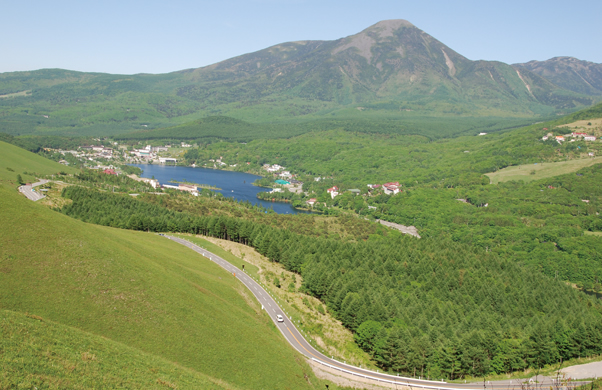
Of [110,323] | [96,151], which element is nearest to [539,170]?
[110,323]

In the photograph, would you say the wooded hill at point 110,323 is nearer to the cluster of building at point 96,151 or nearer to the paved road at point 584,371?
the paved road at point 584,371

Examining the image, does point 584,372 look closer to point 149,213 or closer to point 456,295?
point 456,295

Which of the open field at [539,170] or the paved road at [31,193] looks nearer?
the paved road at [31,193]

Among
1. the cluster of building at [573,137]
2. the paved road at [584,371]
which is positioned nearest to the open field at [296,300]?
the paved road at [584,371]

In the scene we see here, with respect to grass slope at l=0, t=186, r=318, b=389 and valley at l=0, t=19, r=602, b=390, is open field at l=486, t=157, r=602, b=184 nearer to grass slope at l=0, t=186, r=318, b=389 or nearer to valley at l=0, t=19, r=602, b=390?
valley at l=0, t=19, r=602, b=390

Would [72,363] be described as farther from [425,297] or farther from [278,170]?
[278,170]

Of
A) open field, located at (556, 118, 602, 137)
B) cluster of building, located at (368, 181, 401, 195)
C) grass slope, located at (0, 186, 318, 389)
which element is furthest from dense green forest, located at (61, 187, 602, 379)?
open field, located at (556, 118, 602, 137)
